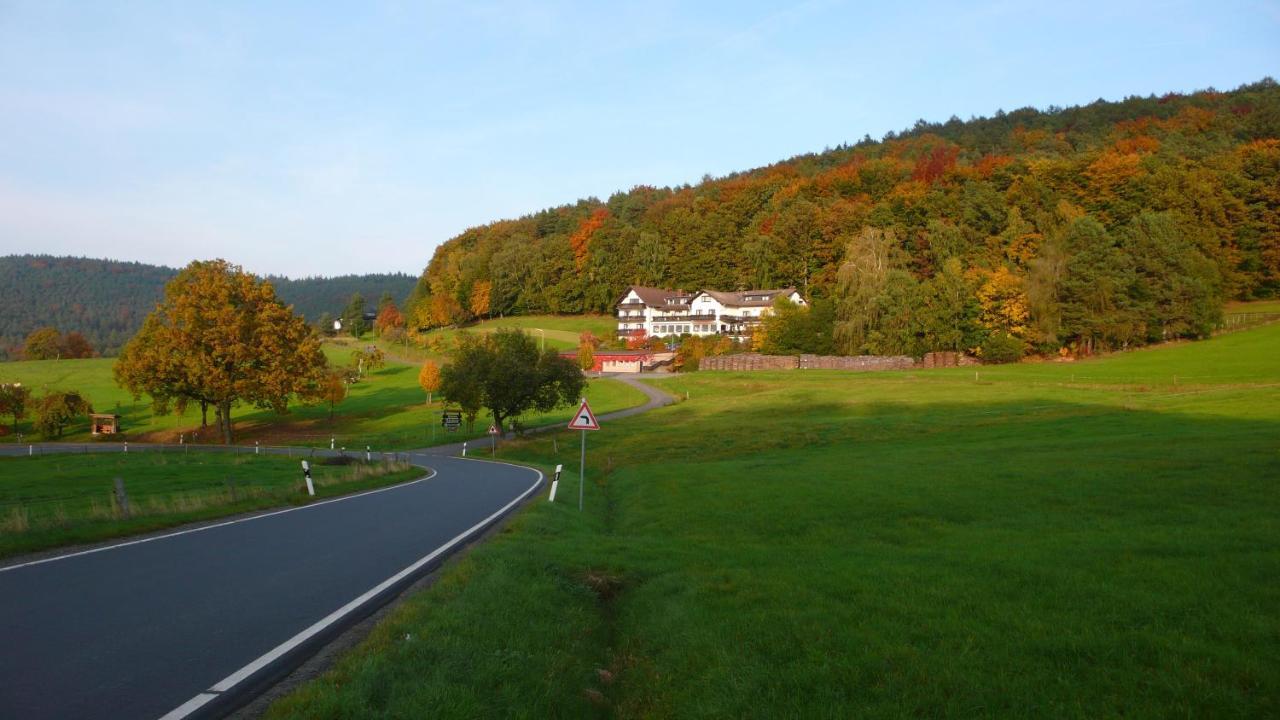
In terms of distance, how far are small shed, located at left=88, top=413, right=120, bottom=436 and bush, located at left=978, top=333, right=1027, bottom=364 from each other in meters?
80.4

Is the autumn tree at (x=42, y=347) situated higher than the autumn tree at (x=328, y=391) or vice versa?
the autumn tree at (x=42, y=347)

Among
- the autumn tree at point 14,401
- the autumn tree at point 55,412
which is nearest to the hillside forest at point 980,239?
the autumn tree at point 55,412

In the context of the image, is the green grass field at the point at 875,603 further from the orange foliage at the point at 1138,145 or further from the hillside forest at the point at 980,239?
the orange foliage at the point at 1138,145

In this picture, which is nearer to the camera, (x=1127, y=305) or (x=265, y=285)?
(x=265, y=285)

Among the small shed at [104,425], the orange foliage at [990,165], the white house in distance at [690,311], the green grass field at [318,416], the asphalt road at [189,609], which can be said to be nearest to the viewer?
the asphalt road at [189,609]

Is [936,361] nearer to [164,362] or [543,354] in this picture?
[543,354]

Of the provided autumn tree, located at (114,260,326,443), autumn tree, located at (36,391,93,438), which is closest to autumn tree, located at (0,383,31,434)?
autumn tree, located at (36,391,93,438)

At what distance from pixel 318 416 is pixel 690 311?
6630 centimetres

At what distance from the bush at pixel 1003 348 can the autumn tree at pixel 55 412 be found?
8408 cm

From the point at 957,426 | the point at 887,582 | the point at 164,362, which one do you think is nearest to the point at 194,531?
the point at 887,582

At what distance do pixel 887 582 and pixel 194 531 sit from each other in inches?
424

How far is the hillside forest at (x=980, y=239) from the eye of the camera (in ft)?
260

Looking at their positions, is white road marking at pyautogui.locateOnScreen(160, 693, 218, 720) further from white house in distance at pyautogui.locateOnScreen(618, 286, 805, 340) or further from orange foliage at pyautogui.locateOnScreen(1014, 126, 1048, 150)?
orange foliage at pyautogui.locateOnScreen(1014, 126, 1048, 150)

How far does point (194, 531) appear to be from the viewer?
12633 millimetres
